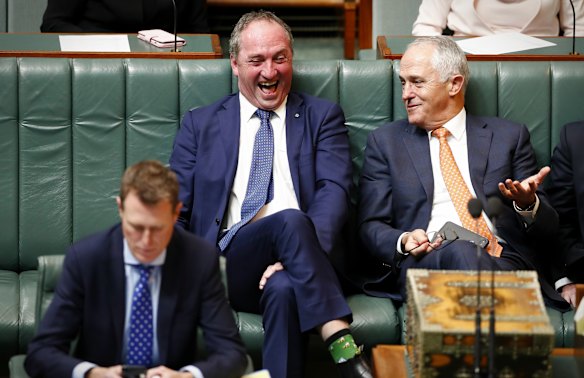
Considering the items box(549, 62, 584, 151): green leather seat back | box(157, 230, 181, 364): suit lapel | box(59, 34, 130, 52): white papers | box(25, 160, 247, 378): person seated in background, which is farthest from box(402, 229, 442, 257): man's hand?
box(59, 34, 130, 52): white papers

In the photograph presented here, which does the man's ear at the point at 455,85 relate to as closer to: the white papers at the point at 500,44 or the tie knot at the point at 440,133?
the tie knot at the point at 440,133

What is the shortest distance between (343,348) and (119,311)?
0.81 metres

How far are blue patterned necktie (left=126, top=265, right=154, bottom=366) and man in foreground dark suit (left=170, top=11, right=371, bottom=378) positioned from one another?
2.21 ft

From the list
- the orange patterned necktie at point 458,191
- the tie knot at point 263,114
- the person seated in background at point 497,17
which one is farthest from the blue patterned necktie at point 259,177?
the person seated in background at point 497,17

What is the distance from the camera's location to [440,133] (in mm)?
3871

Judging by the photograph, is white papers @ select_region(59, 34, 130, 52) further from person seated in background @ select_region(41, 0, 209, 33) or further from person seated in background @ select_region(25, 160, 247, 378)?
person seated in background @ select_region(25, 160, 247, 378)

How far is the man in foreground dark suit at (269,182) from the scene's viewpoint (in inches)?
132

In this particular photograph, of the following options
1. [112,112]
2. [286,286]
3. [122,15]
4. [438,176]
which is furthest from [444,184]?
[122,15]

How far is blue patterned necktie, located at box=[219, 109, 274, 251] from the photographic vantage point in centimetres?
370

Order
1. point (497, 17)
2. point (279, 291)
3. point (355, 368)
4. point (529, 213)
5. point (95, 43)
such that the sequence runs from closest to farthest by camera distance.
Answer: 1. point (355, 368)
2. point (279, 291)
3. point (529, 213)
4. point (95, 43)
5. point (497, 17)

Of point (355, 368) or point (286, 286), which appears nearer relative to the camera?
point (355, 368)

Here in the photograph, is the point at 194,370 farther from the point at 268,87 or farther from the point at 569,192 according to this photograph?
the point at 569,192

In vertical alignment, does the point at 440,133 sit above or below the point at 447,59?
below

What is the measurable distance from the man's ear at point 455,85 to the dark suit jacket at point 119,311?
1.46m
